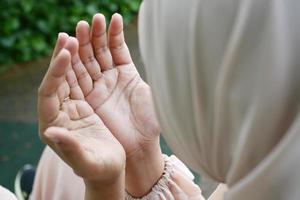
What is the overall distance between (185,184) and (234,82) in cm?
76

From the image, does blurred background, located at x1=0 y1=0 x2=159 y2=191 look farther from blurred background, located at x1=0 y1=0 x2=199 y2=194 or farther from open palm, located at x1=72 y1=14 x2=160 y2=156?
open palm, located at x1=72 y1=14 x2=160 y2=156

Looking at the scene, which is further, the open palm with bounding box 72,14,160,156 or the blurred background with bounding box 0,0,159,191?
the blurred background with bounding box 0,0,159,191

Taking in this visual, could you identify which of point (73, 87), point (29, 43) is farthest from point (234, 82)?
point (29, 43)

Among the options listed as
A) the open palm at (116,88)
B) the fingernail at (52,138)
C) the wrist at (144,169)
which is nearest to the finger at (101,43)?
the open palm at (116,88)

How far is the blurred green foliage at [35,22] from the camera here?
475cm

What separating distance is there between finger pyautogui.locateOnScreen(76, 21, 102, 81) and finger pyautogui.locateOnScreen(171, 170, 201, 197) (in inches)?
12.4

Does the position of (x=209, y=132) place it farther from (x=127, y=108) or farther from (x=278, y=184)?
(x=127, y=108)

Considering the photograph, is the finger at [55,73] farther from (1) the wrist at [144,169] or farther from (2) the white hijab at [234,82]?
(1) the wrist at [144,169]

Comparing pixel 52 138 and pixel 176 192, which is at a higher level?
pixel 52 138

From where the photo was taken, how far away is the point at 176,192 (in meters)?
1.60

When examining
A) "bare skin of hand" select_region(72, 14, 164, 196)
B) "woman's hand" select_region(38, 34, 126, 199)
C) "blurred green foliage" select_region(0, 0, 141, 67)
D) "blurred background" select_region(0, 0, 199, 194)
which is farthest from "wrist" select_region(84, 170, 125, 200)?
"blurred green foliage" select_region(0, 0, 141, 67)

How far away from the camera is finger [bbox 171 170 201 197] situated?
63.5 inches

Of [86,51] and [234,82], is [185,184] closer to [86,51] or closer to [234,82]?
[86,51]

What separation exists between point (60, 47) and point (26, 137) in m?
2.68
